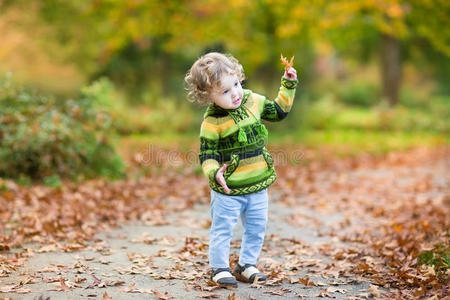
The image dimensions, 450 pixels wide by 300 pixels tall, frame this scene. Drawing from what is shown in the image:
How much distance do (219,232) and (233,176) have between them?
1.47 feet

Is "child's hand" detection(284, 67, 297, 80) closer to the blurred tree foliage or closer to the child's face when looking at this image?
the child's face

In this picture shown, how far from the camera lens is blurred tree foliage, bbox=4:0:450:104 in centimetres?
1480

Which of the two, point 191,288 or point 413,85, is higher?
point 413,85

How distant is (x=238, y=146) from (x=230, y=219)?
0.55 metres

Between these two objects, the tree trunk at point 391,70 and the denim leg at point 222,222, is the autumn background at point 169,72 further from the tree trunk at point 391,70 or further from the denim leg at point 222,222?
the denim leg at point 222,222

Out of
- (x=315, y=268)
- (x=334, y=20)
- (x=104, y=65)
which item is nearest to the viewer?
(x=315, y=268)

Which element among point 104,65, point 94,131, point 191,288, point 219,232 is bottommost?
point 191,288

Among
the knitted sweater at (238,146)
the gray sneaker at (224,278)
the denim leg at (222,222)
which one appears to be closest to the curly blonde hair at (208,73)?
the knitted sweater at (238,146)

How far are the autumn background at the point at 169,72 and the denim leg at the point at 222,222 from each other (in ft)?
15.1

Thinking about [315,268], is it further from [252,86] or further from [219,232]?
[252,86]

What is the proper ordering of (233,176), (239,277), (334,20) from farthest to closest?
(334,20), (239,277), (233,176)

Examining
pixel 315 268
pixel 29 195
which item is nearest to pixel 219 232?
pixel 315 268

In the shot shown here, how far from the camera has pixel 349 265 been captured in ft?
15.5

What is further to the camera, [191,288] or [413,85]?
[413,85]
